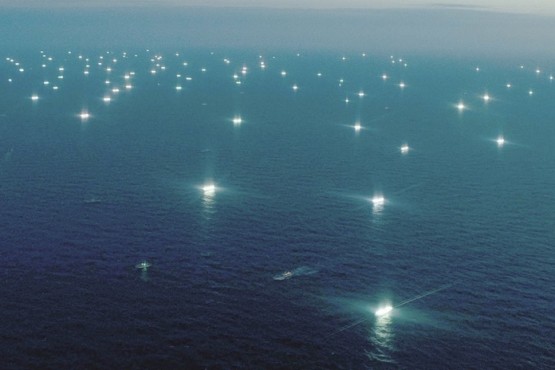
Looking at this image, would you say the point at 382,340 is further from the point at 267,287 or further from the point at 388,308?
the point at 267,287

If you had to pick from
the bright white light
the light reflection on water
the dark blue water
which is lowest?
the light reflection on water

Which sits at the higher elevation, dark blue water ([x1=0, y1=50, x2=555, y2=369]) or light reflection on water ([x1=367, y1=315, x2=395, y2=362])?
dark blue water ([x1=0, y1=50, x2=555, y2=369])

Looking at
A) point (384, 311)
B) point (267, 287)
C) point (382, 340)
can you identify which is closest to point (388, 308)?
point (384, 311)

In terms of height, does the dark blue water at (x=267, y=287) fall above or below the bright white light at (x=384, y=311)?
above

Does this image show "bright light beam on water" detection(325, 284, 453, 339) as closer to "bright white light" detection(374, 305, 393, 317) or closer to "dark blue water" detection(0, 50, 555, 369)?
"bright white light" detection(374, 305, 393, 317)

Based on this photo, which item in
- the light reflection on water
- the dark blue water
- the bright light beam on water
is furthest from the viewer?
the bright light beam on water

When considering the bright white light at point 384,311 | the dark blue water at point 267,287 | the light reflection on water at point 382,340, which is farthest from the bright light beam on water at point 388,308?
the light reflection on water at point 382,340

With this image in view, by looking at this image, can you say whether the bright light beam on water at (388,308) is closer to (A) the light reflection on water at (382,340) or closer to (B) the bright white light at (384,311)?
(B) the bright white light at (384,311)

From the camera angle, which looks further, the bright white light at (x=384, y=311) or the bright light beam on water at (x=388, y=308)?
the bright white light at (x=384, y=311)

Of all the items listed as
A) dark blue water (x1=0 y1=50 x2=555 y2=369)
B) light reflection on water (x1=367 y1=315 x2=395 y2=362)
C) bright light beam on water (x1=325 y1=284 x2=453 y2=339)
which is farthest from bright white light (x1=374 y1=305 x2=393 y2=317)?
dark blue water (x1=0 y1=50 x2=555 y2=369)

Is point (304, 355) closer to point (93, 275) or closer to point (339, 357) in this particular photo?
point (339, 357)

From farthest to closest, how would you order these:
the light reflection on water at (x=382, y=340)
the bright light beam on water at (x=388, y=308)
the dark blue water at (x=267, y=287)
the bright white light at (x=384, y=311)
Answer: the bright white light at (x=384, y=311)
the bright light beam on water at (x=388, y=308)
the light reflection on water at (x=382, y=340)
the dark blue water at (x=267, y=287)
